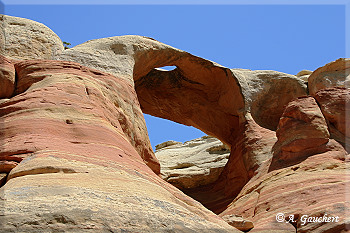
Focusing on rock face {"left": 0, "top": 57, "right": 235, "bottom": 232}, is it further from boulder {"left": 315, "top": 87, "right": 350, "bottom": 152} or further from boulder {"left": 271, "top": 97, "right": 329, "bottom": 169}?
boulder {"left": 315, "top": 87, "right": 350, "bottom": 152}

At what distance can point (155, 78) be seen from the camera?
19.6m

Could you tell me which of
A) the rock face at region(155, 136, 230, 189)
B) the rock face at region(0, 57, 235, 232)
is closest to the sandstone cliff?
the rock face at region(0, 57, 235, 232)

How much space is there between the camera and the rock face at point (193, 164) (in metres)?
19.9

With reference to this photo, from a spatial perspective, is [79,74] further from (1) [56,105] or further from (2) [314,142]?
(2) [314,142]

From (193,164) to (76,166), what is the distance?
14.8 m

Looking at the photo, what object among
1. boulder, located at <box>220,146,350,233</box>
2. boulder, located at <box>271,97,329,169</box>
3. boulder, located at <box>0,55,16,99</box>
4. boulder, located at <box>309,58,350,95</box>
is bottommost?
boulder, located at <box>220,146,350,233</box>

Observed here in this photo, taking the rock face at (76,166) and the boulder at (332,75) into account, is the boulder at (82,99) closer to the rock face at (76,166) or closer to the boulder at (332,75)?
the rock face at (76,166)

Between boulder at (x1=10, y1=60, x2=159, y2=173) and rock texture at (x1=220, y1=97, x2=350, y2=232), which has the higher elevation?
boulder at (x1=10, y1=60, x2=159, y2=173)

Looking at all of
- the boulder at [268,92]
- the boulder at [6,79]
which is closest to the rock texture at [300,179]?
the boulder at [268,92]

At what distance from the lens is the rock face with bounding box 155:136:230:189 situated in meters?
19.9

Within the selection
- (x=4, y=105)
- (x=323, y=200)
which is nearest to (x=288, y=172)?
(x=323, y=200)

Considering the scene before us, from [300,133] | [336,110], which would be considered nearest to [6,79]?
[300,133]

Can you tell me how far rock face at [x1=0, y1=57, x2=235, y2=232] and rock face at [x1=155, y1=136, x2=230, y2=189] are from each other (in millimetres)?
7683

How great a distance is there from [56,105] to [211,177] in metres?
11.5
